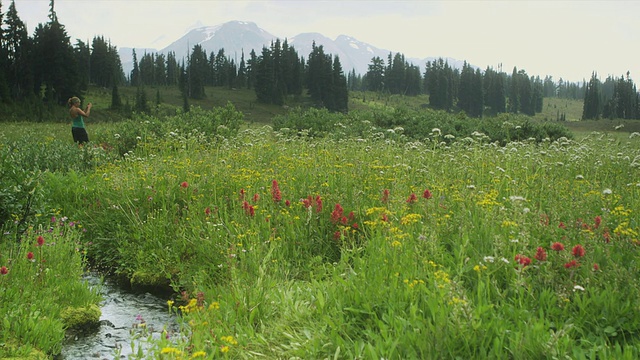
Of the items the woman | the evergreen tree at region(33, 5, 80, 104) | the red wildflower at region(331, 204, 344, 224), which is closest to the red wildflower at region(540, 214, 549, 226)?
the red wildflower at region(331, 204, 344, 224)

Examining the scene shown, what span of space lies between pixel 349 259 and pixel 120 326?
8.75 ft

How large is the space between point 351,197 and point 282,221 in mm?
1120

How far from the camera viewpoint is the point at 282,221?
19.8 ft

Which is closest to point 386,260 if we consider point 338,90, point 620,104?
point 338,90

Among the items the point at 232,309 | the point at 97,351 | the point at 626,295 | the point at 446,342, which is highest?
the point at 626,295

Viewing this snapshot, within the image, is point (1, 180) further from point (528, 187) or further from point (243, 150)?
point (528, 187)

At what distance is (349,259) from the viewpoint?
5.27 metres

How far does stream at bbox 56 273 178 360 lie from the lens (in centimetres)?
427

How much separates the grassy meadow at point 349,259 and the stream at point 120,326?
0.64 feet

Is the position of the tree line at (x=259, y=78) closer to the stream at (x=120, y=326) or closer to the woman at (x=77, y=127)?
the woman at (x=77, y=127)

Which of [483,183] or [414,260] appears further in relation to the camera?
[483,183]

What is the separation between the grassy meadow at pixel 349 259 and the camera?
3.04m

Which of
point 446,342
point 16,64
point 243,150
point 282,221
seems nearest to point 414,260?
point 446,342

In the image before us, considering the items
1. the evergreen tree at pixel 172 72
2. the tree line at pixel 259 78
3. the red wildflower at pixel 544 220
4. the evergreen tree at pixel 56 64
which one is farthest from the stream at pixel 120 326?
the evergreen tree at pixel 172 72
